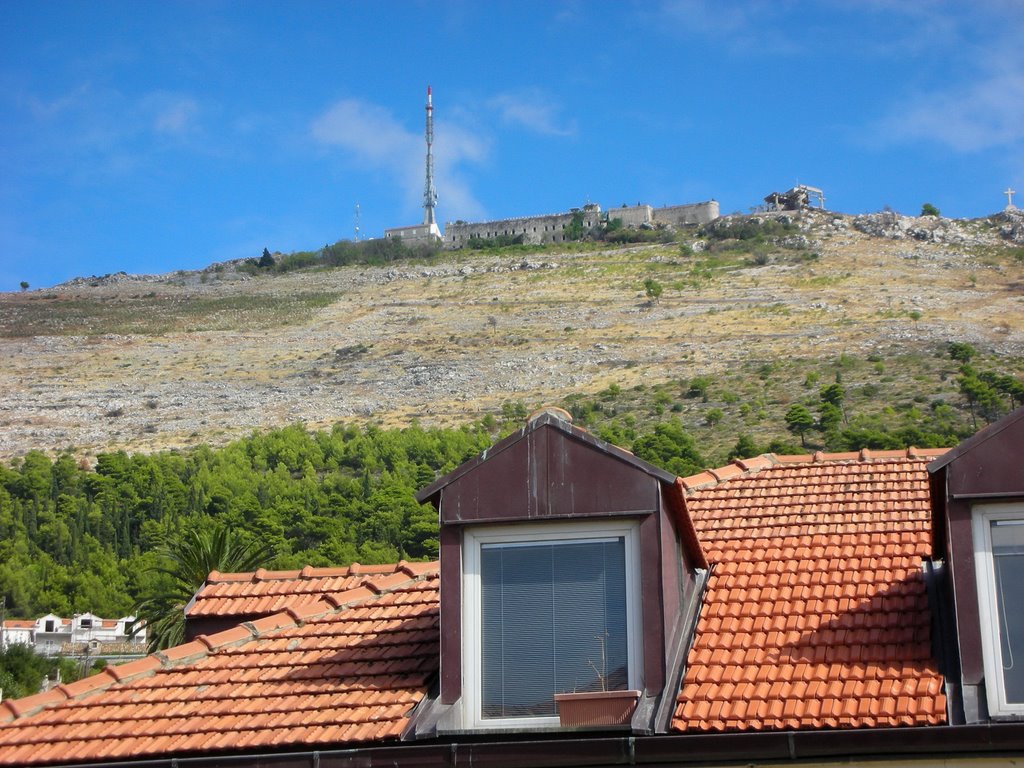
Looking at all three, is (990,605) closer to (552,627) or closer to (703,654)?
(703,654)

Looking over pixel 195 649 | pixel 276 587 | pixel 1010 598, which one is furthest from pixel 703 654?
pixel 276 587

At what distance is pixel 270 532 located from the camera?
82.9m

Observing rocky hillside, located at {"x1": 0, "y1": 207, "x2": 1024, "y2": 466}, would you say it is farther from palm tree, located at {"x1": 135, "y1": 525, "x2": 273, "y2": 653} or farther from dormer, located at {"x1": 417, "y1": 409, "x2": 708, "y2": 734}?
dormer, located at {"x1": 417, "y1": 409, "x2": 708, "y2": 734}

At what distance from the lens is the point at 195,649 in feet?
31.0

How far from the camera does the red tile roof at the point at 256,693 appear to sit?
27.3 ft

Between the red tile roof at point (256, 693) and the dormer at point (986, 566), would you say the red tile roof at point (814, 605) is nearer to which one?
the dormer at point (986, 566)

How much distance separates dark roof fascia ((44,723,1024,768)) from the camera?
23.6 feet

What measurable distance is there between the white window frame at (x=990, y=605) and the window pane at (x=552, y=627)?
1.71 metres

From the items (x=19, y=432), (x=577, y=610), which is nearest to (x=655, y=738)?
(x=577, y=610)

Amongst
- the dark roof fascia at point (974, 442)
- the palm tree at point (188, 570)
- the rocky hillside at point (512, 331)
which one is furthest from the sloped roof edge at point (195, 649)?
the rocky hillside at point (512, 331)

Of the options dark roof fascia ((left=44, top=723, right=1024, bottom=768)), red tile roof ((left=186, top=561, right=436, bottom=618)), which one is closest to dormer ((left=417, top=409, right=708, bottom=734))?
dark roof fascia ((left=44, top=723, right=1024, bottom=768))

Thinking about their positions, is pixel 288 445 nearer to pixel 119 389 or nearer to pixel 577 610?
pixel 119 389

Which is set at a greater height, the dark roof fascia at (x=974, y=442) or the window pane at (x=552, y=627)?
the dark roof fascia at (x=974, y=442)

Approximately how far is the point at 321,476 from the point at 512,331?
48.7 m
